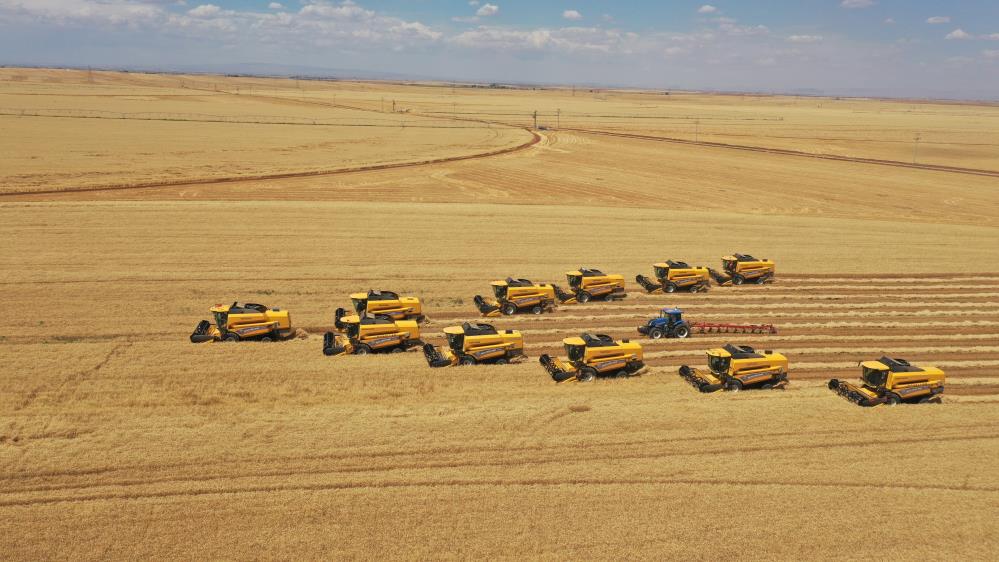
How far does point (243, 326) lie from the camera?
2333 cm

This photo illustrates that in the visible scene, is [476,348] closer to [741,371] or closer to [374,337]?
[374,337]

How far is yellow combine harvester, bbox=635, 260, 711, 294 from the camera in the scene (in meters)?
30.8

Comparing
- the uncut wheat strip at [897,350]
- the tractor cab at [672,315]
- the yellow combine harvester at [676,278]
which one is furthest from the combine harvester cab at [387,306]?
the yellow combine harvester at [676,278]

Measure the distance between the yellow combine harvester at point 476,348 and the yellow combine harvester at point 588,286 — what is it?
7.45 metres

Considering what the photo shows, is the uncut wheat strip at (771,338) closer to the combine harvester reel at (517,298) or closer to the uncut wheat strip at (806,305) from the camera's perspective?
the combine harvester reel at (517,298)

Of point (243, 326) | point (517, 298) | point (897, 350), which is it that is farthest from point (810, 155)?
point (243, 326)

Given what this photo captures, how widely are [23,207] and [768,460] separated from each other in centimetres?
4732

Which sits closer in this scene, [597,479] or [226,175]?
[597,479]

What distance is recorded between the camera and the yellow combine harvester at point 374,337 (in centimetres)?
2258

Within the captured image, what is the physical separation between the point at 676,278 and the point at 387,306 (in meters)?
14.1

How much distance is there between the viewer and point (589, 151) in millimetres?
84375

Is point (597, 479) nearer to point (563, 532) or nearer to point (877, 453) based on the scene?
point (563, 532)

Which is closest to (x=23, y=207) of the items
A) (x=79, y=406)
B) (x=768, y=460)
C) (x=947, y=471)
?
(x=79, y=406)

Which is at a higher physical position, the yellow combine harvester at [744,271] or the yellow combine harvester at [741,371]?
the yellow combine harvester at [744,271]
